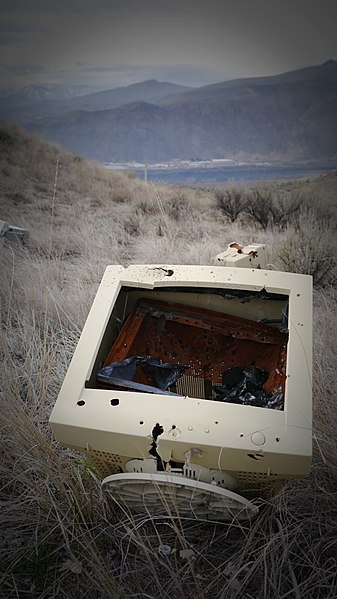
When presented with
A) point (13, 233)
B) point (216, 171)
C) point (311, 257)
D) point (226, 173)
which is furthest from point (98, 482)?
point (216, 171)

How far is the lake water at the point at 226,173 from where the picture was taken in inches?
216

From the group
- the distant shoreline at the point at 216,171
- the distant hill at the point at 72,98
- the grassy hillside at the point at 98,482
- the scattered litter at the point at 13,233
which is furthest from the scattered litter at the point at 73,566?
the distant hill at the point at 72,98

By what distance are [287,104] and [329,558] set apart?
16.4ft

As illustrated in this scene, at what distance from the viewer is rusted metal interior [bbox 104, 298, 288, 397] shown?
183 cm

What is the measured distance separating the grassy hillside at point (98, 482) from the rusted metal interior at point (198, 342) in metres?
0.32

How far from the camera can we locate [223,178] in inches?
244

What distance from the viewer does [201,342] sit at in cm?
204

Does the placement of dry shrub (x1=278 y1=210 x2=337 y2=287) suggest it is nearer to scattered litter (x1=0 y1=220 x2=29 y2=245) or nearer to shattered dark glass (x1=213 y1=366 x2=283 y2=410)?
shattered dark glass (x1=213 y1=366 x2=283 y2=410)

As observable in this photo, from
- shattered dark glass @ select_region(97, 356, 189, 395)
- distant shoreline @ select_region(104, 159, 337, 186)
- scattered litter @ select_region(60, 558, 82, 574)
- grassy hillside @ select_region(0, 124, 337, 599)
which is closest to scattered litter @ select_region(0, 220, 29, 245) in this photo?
grassy hillside @ select_region(0, 124, 337, 599)

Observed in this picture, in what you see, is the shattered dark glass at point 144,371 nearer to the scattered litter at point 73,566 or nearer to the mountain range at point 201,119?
the scattered litter at point 73,566

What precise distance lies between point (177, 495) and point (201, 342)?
0.75m

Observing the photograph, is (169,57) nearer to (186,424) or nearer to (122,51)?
(122,51)

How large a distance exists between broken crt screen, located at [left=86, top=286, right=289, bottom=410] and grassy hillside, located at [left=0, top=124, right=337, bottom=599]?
306 mm

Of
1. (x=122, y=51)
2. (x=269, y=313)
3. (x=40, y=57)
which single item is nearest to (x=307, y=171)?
(x=122, y=51)
